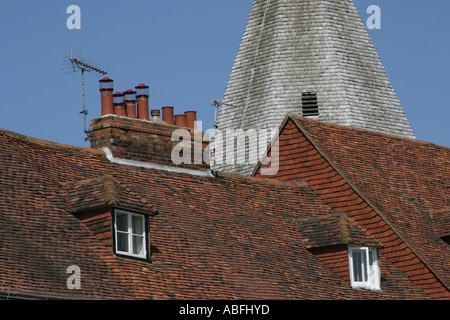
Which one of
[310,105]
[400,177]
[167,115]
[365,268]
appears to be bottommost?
[365,268]

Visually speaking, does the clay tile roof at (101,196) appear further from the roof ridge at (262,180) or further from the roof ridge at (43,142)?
the roof ridge at (262,180)

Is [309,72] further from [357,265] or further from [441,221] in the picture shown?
[357,265]

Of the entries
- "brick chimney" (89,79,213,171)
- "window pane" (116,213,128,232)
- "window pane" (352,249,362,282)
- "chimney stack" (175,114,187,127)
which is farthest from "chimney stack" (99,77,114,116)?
"window pane" (352,249,362,282)

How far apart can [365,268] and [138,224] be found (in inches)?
266

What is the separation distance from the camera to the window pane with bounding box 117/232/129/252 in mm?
25547

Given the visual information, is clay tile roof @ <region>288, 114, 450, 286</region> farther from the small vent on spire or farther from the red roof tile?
the small vent on spire

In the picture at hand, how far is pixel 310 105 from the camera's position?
5409cm

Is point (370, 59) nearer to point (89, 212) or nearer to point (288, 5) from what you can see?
point (288, 5)

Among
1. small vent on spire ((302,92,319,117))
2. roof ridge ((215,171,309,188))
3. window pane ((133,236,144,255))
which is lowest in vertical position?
window pane ((133,236,144,255))

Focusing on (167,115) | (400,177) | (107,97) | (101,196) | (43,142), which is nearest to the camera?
(101,196)

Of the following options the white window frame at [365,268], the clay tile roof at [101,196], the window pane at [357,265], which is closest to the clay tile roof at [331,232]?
the white window frame at [365,268]

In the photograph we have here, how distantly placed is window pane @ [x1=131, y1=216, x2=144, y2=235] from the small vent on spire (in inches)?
1103

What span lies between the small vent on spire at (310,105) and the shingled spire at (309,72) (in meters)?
0.05

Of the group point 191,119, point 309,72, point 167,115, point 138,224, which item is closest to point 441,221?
point 191,119
